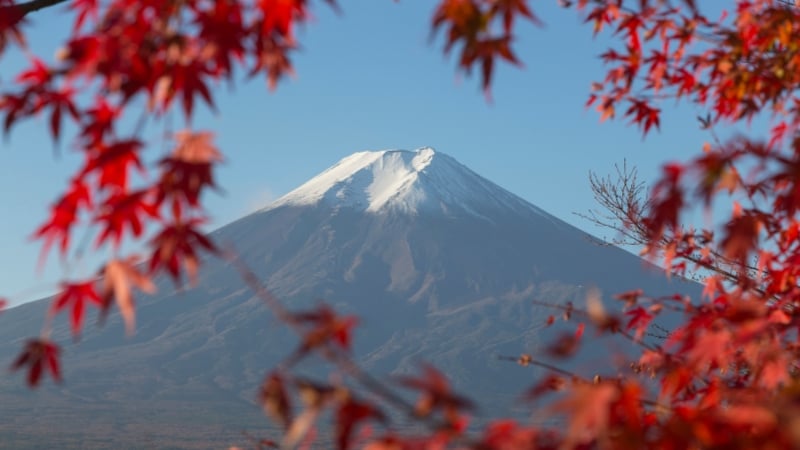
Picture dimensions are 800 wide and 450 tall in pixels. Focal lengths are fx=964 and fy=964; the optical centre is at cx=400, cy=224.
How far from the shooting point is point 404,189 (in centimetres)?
18312

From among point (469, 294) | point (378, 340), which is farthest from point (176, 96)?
point (469, 294)

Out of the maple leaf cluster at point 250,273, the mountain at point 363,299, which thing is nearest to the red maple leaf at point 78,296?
the maple leaf cluster at point 250,273

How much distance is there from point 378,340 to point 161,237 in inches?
5743

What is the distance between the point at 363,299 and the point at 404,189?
118ft

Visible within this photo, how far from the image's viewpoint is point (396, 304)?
156125 mm

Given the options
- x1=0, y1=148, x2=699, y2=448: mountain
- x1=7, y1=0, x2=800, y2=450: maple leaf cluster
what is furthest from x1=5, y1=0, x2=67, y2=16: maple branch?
x1=0, y1=148, x2=699, y2=448: mountain

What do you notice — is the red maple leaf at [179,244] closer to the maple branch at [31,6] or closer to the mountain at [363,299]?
the maple branch at [31,6]

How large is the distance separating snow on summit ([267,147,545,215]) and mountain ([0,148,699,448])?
384mm

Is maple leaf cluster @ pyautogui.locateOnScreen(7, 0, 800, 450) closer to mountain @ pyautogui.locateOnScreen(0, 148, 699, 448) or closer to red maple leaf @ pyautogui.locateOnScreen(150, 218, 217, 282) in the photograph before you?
red maple leaf @ pyautogui.locateOnScreen(150, 218, 217, 282)

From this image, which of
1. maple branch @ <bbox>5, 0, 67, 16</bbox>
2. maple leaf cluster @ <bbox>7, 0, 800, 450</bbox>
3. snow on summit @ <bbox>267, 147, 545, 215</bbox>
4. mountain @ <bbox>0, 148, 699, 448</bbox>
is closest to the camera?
maple leaf cluster @ <bbox>7, 0, 800, 450</bbox>

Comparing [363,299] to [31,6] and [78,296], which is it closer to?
[31,6]

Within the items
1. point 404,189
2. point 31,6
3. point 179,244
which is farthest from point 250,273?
point 404,189

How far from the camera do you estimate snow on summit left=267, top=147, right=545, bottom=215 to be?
179m

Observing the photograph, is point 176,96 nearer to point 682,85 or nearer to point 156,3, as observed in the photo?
point 156,3
